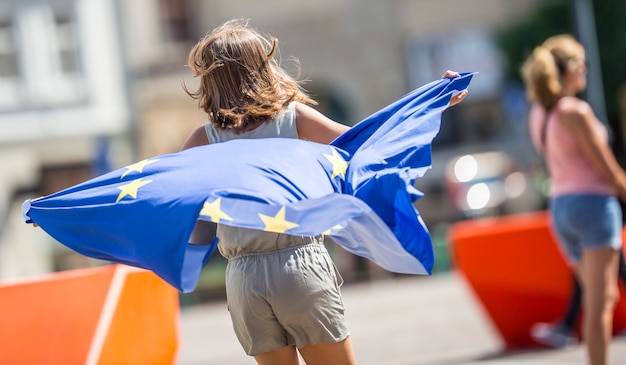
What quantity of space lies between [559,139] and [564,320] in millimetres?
2289

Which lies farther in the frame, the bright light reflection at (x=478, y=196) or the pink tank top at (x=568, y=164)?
the bright light reflection at (x=478, y=196)

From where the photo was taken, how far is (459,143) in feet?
109

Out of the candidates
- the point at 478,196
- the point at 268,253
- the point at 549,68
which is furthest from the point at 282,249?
the point at 478,196

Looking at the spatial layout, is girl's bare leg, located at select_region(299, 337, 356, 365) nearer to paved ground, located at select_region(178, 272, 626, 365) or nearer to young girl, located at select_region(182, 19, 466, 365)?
young girl, located at select_region(182, 19, 466, 365)

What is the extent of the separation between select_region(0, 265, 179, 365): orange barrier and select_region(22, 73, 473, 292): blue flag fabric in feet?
3.75

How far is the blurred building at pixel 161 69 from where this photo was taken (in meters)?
29.8

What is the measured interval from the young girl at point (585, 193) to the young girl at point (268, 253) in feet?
7.75

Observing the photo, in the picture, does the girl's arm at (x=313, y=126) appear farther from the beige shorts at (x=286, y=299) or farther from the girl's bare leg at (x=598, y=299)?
the girl's bare leg at (x=598, y=299)

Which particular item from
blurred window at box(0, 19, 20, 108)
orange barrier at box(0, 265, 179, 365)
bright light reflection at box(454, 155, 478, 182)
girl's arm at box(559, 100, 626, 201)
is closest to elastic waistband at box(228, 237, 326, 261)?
orange barrier at box(0, 265, 179, 365)

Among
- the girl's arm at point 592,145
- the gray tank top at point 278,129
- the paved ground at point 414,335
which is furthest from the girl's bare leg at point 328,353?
the paved ground at point 414,335

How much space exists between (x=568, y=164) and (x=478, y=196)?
20260 mm

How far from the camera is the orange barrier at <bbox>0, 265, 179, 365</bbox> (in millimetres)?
5426

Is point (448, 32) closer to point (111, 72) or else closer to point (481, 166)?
point (481, 166)

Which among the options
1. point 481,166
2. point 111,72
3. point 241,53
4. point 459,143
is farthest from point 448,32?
point 241,53
